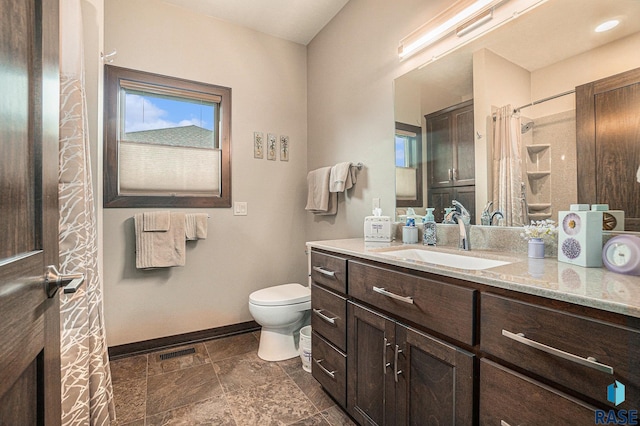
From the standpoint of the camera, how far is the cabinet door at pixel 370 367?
1186mm

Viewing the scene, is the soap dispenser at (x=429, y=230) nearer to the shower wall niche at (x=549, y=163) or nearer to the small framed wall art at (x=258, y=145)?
the shower wall niche at (x=549, y=163)

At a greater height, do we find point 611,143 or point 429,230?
point 611,143

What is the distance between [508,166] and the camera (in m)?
1.36

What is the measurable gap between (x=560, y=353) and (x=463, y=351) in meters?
0.28

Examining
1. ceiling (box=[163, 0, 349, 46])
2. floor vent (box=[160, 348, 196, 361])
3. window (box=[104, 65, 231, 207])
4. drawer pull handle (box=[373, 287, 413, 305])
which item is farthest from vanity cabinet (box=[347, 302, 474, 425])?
ceiling (box=[163, 0, 349, 46])

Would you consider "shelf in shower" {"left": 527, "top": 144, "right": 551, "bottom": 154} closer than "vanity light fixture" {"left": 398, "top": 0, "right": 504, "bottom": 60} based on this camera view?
Yes

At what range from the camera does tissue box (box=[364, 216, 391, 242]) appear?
175 cm

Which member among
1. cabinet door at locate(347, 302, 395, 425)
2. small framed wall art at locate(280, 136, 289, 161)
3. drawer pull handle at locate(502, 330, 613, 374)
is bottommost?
cabinet door at locate(347, 302, 395, 425)

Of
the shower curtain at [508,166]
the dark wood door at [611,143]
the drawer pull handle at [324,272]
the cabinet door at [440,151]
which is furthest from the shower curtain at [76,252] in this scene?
the dark wood door at [611,143]

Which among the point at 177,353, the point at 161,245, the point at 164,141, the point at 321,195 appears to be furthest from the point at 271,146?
the point at 177,353

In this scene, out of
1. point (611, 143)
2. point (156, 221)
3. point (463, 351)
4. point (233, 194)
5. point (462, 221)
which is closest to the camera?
point (463, 351)

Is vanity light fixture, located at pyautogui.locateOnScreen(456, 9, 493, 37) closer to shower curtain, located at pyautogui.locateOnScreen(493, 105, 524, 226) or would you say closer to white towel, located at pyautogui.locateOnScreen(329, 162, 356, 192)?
shower curtain, located at pyautogui.locateOnScreen(493, 105, 524, 226)

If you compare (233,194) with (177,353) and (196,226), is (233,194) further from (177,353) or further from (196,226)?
(177,353)

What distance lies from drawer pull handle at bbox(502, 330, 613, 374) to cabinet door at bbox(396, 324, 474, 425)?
17 cm
